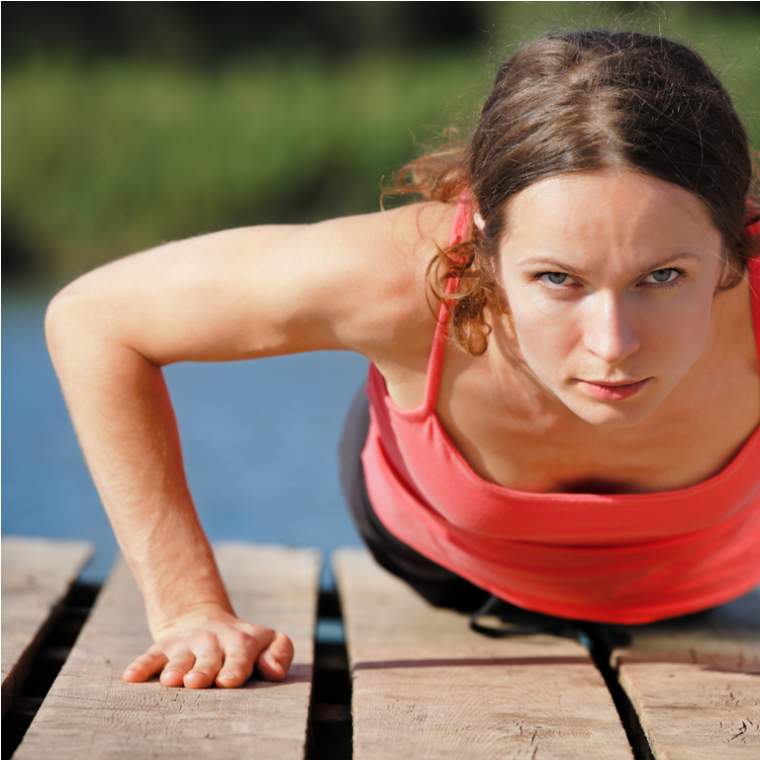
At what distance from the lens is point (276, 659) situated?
2.20m

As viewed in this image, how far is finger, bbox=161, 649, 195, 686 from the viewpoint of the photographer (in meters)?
2.10

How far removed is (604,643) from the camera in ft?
8.68

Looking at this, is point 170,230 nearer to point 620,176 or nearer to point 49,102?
point 49,102

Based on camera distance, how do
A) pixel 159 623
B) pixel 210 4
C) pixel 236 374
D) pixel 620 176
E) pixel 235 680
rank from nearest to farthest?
pixel 620 176 → pixel 235 680 → pixel 159 623 → pixel 236 374 → pixel 210 4

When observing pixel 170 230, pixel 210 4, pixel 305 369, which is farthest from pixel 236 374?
pixel 210 4

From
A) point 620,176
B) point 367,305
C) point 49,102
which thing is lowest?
point 49,102

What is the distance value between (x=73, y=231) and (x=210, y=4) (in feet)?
36.1

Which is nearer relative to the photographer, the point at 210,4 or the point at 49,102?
the point at 49,102

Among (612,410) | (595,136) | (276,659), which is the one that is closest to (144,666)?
(276,659)

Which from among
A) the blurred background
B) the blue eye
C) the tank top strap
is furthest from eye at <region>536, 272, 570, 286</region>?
the blurred background

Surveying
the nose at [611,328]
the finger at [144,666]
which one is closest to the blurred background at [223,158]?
the nose at [611,328]

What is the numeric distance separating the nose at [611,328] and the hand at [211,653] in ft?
2.42

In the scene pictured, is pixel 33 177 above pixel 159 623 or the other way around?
the other way around

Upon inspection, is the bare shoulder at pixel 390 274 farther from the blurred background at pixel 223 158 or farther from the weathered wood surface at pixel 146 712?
the weathered wood surface at pixel 146 712
